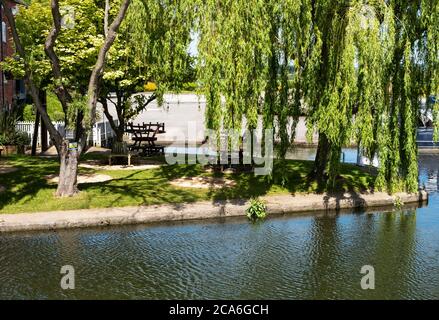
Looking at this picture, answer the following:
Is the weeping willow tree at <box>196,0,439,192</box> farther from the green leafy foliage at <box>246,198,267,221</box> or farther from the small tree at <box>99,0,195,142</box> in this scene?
the green leafy foliage at <box>246,198,267,221</box>

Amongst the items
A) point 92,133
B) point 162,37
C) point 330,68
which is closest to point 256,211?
point 330,68

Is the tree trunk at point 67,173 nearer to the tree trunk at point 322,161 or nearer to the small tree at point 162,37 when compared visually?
the small tree at point 162,37

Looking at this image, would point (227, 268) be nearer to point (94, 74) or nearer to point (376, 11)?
point (94, 74)

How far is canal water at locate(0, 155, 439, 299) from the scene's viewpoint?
9.28 metres

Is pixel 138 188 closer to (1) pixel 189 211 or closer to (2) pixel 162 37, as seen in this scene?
(1) pixel 189 211

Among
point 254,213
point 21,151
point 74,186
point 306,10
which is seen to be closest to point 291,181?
point 254,213

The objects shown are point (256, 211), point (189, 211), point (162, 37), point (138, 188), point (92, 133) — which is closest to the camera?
point (189, 211)

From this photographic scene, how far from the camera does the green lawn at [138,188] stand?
14781 millimetres

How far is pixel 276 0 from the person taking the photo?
14.3 meters

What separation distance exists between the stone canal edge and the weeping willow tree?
0.97 m

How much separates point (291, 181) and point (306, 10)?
588 centimetres

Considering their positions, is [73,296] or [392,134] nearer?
[73,296]

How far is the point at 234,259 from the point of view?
11.0m

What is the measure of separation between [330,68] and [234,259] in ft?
21.2
